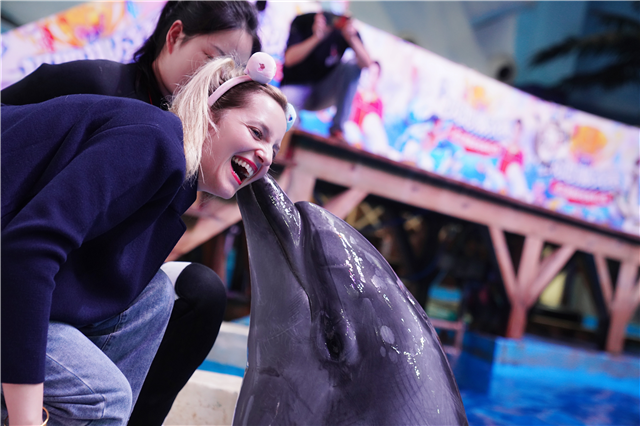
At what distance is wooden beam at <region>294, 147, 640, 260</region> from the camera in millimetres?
5086

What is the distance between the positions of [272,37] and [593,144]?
5.21 m

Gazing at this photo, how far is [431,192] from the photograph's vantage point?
585 centimetres

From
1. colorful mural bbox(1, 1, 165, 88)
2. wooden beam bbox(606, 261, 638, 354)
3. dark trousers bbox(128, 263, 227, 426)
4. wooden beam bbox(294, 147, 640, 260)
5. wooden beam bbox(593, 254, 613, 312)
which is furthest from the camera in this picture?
wooden beam bbox(606, 261, 638, 354)

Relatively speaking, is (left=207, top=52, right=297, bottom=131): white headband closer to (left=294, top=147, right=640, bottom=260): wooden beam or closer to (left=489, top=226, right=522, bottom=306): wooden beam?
(left=294, top=147, right=640, bottom=260): wooden beam

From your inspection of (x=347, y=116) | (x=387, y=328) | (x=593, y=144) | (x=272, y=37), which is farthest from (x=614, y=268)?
(x=387, y=328)

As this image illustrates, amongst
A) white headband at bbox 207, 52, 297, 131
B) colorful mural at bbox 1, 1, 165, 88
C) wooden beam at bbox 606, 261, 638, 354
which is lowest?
wooden beam at bbox 606, 261, 638, 354

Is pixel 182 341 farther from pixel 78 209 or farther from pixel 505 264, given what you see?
pixel 505 264

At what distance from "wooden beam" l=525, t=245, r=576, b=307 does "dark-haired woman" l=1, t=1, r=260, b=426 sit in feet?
20.6

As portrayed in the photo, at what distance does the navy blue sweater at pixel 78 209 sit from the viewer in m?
0.75

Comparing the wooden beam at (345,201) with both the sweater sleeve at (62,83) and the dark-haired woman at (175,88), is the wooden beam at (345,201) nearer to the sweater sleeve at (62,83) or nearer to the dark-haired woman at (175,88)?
the dark-haired woman at (175,88)

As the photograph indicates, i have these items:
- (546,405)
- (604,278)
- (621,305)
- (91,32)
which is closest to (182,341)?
(91,32)

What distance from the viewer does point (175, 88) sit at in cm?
137

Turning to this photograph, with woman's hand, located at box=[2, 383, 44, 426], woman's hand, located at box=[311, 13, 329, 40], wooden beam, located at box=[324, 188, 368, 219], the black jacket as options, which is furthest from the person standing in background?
woman's hand, located at box=[2, 383, 44, 426]

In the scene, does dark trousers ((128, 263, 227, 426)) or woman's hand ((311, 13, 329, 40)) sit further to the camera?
woman's hand ((311, 13, 329, 40))
